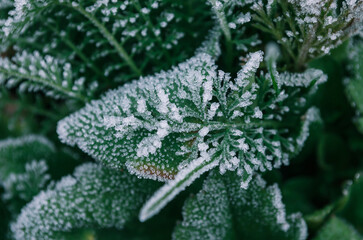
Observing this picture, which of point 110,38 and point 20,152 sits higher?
point 110,38

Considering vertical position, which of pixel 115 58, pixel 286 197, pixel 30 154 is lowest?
pixel 286 197

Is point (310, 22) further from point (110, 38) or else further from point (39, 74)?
point (39, 74)

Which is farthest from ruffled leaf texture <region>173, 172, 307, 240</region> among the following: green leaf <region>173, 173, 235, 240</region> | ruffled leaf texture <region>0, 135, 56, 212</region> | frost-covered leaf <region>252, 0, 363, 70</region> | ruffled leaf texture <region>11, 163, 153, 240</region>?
ruffled leaf texture <region>0, 135, 56, 212</region>

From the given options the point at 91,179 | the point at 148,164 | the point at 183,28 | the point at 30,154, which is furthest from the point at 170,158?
the point at 30,154

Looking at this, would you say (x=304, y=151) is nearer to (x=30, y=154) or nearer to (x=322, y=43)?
(x=322, y=43)

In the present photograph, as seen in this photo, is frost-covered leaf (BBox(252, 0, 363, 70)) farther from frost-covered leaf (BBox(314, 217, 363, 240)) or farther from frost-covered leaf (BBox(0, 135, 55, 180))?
frost-covered leaf (BBox(0, 135, 55, 180))

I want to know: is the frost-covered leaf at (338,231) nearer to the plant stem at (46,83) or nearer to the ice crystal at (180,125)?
the ice crystal at (180,125)

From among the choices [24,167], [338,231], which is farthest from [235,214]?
[24,167]
